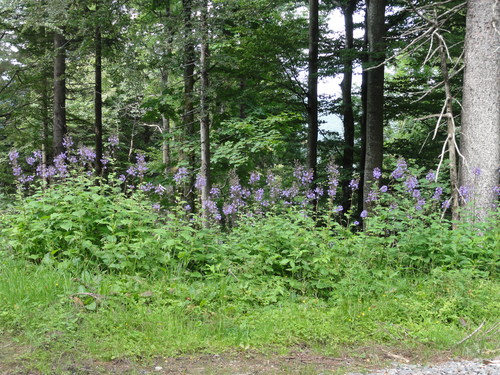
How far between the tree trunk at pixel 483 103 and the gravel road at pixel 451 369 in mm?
3335

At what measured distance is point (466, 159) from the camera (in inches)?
255

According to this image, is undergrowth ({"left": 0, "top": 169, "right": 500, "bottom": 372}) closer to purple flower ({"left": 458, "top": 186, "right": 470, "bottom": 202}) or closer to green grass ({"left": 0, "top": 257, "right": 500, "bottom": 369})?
green grass ({"left": 0, "top": 257, "right": 500, "bottom": 369})

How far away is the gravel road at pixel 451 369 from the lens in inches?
123

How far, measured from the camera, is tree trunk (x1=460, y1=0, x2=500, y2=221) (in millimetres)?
6195

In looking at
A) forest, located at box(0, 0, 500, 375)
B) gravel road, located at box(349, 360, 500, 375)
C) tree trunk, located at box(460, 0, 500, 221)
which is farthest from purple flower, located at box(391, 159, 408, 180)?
gravel road, located at box(349, 360, 500, 375)

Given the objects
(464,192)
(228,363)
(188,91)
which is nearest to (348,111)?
(188,91)

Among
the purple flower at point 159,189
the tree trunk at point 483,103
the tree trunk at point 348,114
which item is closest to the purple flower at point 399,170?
the tree trunk at point 483,103

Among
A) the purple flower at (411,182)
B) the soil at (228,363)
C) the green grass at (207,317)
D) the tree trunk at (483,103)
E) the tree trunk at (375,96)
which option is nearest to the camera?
the soil at (228,363)

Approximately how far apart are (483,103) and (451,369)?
4.59 metres

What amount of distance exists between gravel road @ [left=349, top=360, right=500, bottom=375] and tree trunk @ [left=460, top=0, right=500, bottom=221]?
334 cm

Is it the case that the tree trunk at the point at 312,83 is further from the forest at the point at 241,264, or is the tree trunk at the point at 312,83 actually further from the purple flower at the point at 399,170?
the purple flower at the point at 399,170

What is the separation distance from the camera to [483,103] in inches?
248

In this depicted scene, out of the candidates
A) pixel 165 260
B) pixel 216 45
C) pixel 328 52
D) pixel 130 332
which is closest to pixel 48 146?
pixel 216 45

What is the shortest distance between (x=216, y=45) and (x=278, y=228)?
496cm
